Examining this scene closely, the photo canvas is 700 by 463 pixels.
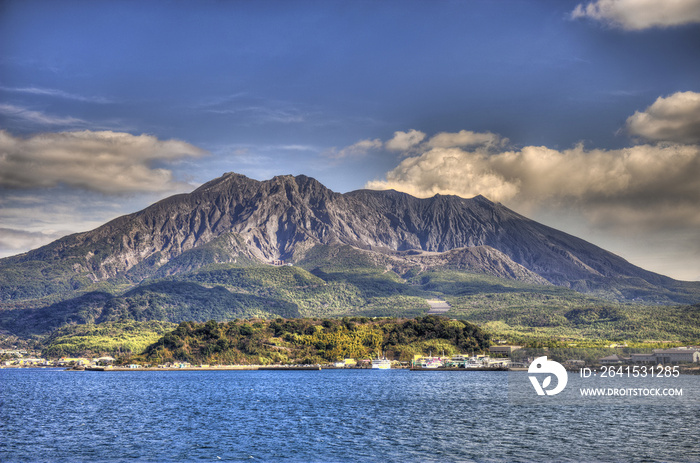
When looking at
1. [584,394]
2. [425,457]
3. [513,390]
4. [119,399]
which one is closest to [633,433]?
[425,457]

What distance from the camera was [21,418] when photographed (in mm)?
86375

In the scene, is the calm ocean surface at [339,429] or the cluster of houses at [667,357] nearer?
the calm ocean surface at [339,429]

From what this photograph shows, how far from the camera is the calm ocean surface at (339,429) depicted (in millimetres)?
58688

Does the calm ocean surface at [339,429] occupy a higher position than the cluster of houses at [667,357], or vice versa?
the cluster of houses at [667,357]

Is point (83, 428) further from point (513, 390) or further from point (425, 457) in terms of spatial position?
point (513, 390)

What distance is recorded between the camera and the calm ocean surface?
58688mm

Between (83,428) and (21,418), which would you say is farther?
(21,418)

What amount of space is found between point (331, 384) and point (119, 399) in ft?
171

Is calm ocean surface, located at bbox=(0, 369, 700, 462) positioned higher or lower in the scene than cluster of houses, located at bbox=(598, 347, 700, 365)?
lower

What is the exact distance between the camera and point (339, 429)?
244 ft

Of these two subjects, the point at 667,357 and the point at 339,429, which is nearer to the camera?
the point at 339,429

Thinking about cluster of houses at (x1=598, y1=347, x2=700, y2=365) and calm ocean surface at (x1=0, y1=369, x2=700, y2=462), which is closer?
calm ocean surface at (x1=0, y1=369, x2=700, y2=462)


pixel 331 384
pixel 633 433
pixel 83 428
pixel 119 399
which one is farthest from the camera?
pixel 331 384

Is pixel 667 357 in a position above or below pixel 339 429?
above
